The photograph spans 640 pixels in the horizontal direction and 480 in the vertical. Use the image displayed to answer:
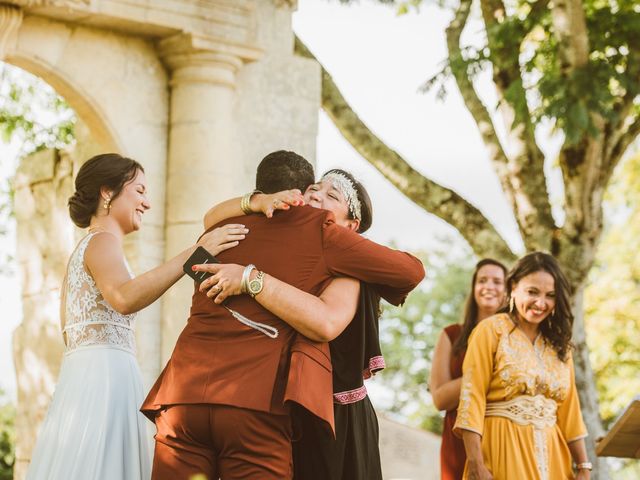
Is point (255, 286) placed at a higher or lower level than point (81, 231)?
lower

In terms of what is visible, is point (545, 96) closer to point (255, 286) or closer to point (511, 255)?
point (511, 255)

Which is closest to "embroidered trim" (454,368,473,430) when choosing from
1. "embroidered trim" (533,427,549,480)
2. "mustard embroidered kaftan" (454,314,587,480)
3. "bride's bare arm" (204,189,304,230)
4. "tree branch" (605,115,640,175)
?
"mustard embroidered kaftan" (454,314,587,480)

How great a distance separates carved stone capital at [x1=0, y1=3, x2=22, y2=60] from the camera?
6.15 m

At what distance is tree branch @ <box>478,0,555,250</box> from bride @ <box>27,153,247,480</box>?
5184mm

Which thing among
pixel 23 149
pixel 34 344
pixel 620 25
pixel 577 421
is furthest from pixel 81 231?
pixel 620 25

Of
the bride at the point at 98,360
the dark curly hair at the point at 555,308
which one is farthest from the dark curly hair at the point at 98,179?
the dark curly hair at the point at 555,308

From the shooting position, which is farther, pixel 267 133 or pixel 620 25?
pixel 620 25

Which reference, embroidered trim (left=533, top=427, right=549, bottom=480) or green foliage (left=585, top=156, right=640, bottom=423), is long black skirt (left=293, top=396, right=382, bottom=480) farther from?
green foliage (left=585, top=156, right=640, bottom=423)

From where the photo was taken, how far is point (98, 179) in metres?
4.48

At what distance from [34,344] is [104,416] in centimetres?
362

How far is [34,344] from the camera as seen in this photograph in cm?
784

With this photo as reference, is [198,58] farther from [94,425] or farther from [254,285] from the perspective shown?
[254,285]

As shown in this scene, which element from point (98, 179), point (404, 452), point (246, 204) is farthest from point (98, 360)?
point (404, 452)

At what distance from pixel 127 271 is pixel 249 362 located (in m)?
0.98
